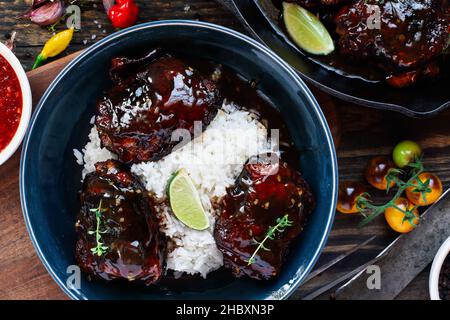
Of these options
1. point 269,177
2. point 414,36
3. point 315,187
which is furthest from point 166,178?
point 414,36

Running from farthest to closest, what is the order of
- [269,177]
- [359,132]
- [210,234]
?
[359,132] → [210,234] → [269,177]

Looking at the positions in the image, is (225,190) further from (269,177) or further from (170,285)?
(170,285)

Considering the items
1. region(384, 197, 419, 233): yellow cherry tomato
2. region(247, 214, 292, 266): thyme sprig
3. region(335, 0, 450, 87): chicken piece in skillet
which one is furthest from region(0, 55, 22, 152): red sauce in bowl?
region(384, 197, 419, 233): yellow cherry tomato

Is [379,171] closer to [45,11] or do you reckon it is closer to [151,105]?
[151,105]

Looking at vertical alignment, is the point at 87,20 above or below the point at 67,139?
above

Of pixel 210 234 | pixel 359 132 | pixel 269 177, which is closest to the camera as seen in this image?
pixel 269 177

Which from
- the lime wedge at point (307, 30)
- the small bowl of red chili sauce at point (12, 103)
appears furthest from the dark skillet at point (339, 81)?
the small bowl of red chili sauce at point (12, 103)

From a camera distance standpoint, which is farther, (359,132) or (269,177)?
(359,132)
